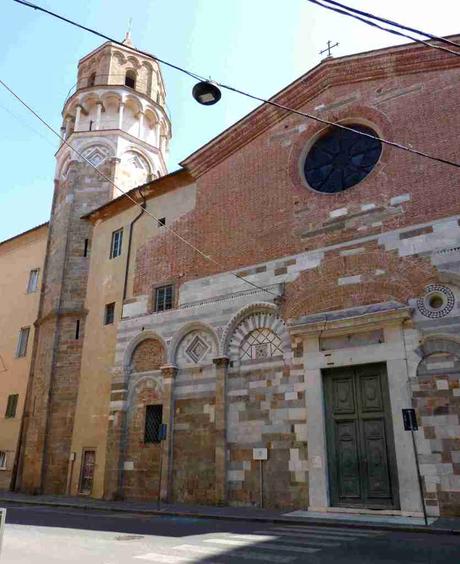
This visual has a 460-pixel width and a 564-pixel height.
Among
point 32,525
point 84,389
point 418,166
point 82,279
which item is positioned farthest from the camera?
point 82,279

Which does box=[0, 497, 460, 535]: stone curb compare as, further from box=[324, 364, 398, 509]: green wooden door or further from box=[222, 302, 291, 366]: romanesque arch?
box=[222, 302, 291, 366]: romanesque arch

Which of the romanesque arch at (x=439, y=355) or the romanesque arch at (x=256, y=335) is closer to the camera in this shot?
the romanesque arch at (x=439, y=355)

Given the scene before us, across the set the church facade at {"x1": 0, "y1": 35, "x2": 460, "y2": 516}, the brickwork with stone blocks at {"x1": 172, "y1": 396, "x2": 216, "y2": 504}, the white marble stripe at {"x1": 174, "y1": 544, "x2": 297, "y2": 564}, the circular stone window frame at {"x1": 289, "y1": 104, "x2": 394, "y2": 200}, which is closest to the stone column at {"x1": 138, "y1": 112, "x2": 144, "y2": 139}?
the church facade at {"x1": 0, "y1": 35, "x2": 460, "y2": 516}

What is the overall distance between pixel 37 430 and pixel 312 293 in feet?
39.7

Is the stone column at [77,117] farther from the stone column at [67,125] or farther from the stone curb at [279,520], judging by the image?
the stone curb at [279,520]

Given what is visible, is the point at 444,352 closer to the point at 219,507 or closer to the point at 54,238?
the point at 219,507

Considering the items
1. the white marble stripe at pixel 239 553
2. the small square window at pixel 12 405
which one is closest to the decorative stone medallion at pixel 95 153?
the small square window at pixel 12 405

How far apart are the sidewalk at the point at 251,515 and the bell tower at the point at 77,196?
2.60 meters

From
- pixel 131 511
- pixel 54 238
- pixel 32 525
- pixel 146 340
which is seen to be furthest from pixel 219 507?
pixel 54 238

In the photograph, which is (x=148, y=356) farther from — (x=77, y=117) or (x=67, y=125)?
(x=67, y=125)

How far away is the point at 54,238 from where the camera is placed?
76.6 feet

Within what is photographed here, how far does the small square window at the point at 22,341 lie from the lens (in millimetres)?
23781

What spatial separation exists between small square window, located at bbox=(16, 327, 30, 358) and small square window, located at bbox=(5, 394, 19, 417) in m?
1.90

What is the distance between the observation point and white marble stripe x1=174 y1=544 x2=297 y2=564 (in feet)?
22.1
